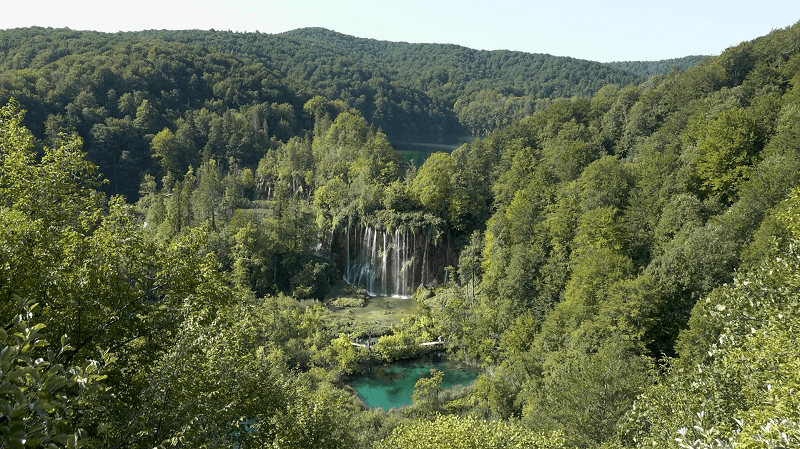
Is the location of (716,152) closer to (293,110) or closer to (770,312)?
(770,312)

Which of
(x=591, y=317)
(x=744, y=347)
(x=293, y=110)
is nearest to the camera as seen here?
(x=744, y=347)

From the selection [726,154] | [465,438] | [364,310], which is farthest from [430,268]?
[465,438]

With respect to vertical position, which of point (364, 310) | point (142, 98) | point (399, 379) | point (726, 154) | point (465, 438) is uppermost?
point (142, 98)

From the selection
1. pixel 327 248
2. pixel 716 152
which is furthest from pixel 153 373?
pixel 327 248

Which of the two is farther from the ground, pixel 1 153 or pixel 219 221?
pixel 1 153

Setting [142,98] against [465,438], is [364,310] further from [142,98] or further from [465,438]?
[142,98]

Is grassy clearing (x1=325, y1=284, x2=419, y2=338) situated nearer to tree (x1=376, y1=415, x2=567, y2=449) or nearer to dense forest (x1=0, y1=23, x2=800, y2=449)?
dense forest (x1=0, y1=23, x2=800, y2=449)
